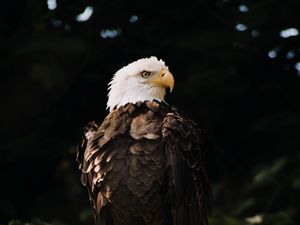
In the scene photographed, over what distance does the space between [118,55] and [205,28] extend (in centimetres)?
101

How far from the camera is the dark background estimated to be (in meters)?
8.29

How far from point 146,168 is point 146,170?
1 centimetres

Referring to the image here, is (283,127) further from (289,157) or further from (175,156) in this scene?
(175,156)

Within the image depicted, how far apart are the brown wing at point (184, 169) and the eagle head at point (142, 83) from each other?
0.32m

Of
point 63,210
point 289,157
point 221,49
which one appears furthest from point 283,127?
point 63,210

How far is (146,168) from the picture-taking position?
20.2 feet

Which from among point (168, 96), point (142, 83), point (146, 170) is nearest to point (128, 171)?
point (146, 170)

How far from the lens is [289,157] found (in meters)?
8.76

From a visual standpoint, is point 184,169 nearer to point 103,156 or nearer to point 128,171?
point 128,171

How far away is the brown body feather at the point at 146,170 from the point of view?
20.2ft

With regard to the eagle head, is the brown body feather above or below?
below

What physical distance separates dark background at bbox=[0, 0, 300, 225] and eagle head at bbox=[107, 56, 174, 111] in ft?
4.47

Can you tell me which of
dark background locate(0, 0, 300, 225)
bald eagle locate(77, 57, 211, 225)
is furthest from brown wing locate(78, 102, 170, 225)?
dark background locate(0, 0, 300, 225)

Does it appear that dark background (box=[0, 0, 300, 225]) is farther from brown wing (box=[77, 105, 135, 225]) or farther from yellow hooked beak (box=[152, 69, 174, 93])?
brown wing (box=[77, 105, 135, 225])
